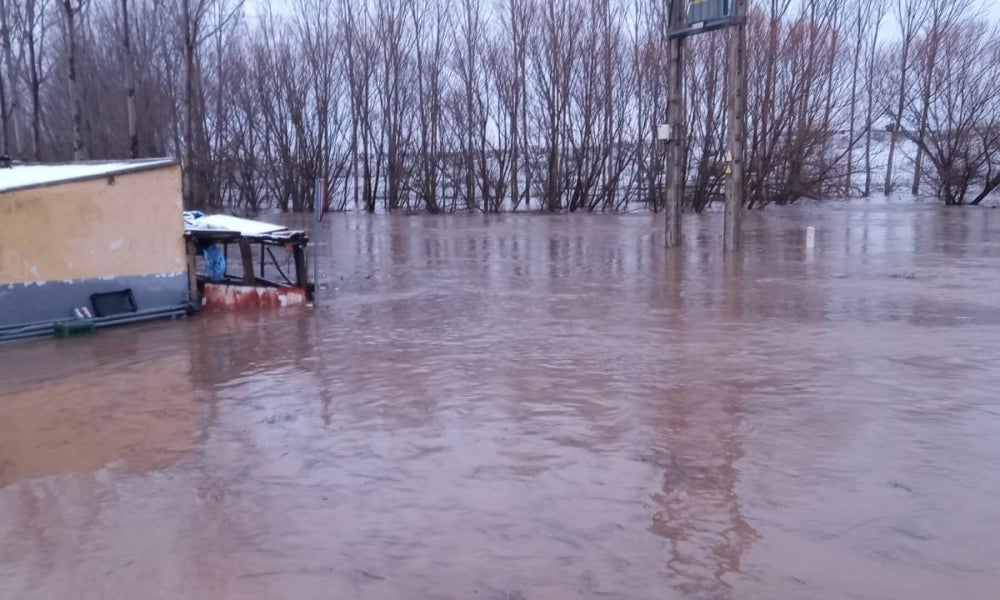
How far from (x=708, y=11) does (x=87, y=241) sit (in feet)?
41.6

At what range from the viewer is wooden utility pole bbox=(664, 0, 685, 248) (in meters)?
20.5

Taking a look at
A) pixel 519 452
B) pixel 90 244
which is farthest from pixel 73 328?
pixel 519 452

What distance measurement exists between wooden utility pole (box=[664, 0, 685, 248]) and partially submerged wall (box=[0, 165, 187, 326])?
1150 centimetres

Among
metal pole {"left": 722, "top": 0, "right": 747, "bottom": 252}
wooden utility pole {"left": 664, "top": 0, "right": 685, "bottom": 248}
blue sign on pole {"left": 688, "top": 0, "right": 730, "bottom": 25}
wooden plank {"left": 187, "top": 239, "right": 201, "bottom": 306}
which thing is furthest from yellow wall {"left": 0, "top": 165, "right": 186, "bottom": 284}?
wooden utility pole {"left": 664, "top": 0, "right": 685, "bottom": 248}

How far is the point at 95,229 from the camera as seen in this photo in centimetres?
1306

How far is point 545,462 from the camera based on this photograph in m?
6.72

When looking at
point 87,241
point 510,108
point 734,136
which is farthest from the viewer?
point 510,108

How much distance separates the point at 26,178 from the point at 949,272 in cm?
1542

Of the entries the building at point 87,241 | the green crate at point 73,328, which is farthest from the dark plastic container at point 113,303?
the green crate at point 73,328

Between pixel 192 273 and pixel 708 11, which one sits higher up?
pixel 708 11

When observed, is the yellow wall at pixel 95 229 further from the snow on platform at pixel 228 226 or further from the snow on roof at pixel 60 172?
the snow on platform at pixel 228 226

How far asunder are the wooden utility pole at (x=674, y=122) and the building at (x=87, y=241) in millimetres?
11499

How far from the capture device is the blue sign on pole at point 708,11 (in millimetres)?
18609

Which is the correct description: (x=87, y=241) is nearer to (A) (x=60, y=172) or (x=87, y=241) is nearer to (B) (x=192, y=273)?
(A) (x=60, y=172)
